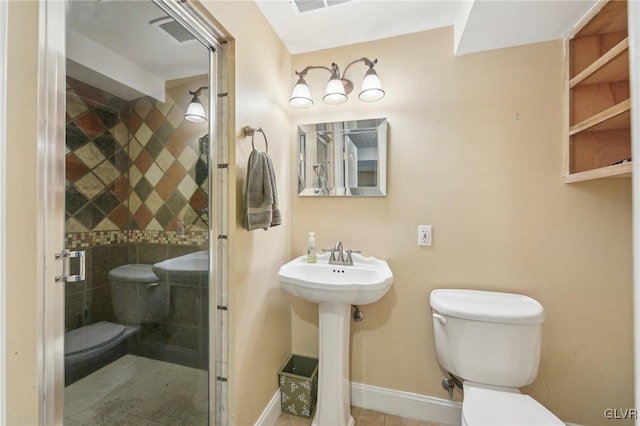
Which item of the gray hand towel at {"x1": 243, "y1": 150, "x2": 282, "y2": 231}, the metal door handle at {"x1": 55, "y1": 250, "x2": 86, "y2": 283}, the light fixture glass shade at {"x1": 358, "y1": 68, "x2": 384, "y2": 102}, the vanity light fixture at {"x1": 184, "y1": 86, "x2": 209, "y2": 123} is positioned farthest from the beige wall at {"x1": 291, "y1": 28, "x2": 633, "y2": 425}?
the metal door handle at {"x1": 55, "y1": 250, "x2": 86, "y2": 283}

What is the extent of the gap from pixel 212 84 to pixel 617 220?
2.01m

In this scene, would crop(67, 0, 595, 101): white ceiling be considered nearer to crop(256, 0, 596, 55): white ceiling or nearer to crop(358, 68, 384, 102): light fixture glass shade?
crop(256, 0, 596, 55): white ceiling

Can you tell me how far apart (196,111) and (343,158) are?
0.86 m

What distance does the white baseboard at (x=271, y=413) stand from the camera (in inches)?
57.2

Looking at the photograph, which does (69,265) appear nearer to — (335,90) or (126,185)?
(126,185)

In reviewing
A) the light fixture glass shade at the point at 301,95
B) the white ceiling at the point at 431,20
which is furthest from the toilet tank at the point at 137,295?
the white ceiling at the point at 431,20

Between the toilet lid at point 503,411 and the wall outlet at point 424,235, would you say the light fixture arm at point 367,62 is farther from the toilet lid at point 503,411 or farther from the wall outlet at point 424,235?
the toilet lid at point 503,411

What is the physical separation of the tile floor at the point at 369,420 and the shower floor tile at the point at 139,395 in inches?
20.7

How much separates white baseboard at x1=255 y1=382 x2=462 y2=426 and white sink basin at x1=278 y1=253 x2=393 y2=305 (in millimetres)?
719

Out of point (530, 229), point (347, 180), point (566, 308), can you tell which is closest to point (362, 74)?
point (347, 180)

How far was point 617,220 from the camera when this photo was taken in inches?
52.7

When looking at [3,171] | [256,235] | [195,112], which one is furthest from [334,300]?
[3,171]

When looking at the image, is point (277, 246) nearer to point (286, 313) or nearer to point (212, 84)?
point (286, 313)

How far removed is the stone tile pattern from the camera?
81cm
